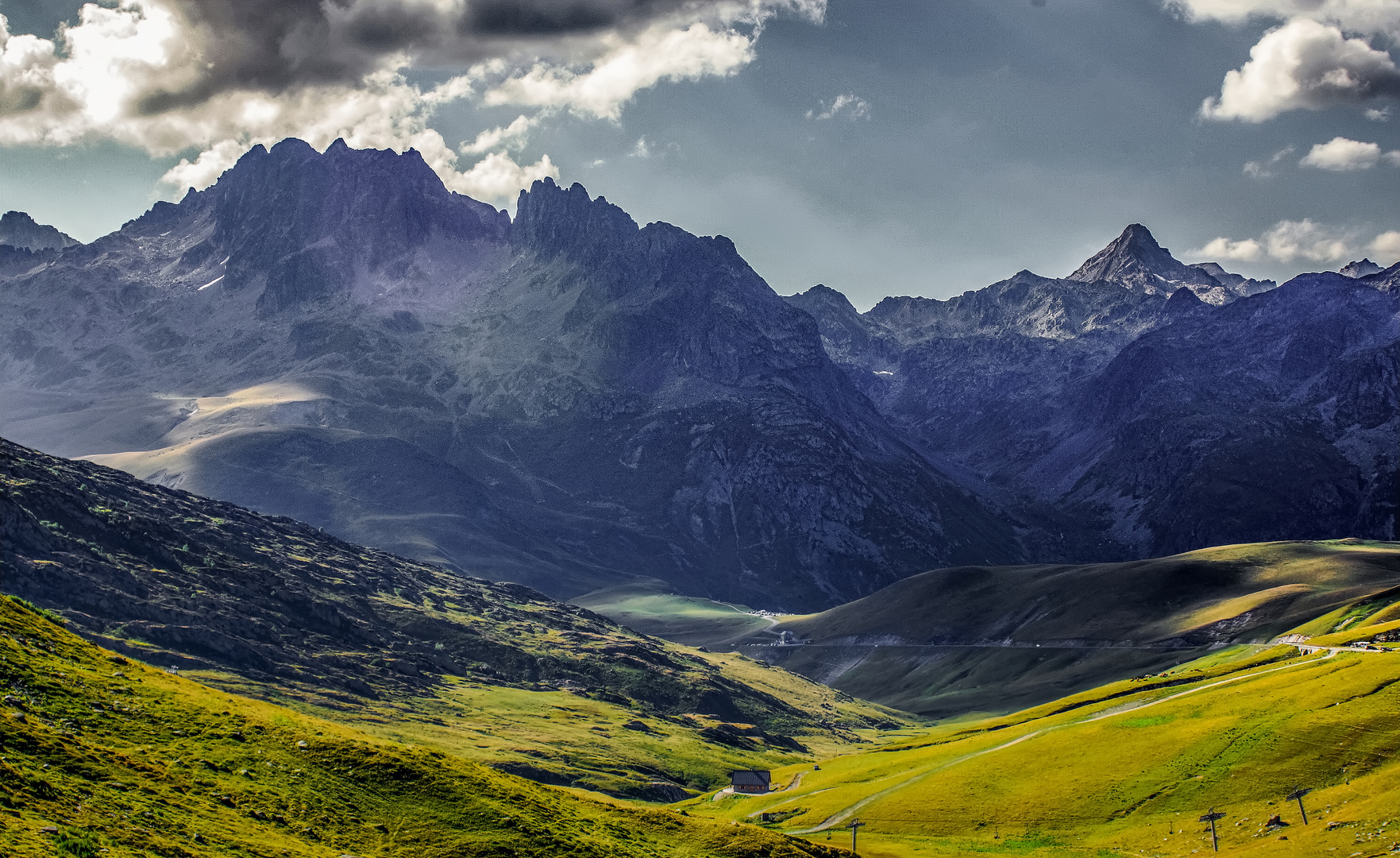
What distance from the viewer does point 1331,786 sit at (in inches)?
3398

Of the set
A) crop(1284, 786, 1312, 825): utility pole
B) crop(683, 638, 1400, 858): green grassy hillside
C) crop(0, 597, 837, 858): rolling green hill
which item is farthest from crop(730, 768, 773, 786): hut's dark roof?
crop(1284, 786, 1312, 825): utility pole

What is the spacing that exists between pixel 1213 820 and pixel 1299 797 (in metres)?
5.99

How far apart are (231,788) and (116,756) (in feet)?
20.2

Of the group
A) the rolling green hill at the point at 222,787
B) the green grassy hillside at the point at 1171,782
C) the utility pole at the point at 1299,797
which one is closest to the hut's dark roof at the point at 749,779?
the green grassy hillside at the point at 1171,782

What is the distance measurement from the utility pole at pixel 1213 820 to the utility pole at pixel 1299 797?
15.9 feet

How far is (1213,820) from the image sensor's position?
A: 86.2 m

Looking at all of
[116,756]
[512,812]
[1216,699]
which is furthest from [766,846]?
[1216,699]

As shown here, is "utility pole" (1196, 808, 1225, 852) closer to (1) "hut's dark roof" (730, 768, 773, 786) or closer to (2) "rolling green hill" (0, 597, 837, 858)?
(2) "rolling green hill" (0, 597, 837, 858)

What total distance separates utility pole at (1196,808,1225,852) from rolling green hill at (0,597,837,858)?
29.0m

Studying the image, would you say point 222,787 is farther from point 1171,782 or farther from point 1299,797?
point 1171,782

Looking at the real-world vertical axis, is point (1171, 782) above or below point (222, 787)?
below

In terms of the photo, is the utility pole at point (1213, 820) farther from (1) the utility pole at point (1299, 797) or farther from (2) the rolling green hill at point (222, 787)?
(2) the rolling green hill at point (222, 787)

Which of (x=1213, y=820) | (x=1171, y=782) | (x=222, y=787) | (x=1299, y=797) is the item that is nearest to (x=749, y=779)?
(x=1171, y=782)

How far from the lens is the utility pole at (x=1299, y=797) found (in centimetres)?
8275
